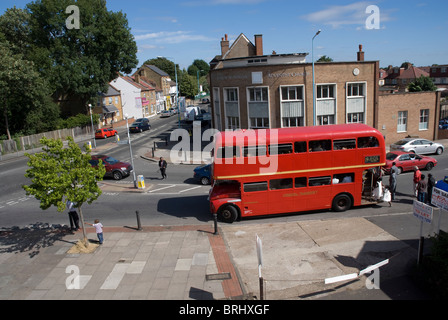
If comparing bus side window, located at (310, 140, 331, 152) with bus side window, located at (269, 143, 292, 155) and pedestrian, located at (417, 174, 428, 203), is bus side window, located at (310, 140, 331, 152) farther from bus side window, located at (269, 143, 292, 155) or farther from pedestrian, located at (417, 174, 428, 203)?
pedestrian, located at (417, 174, 428, 203)

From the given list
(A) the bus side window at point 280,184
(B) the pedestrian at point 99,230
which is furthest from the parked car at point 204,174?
(B) the pedestrian at point 99,230

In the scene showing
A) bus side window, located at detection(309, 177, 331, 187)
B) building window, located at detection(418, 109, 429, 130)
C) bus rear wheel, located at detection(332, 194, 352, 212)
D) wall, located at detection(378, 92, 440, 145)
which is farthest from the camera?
building window, located at detection(418, 109, 429, 130)

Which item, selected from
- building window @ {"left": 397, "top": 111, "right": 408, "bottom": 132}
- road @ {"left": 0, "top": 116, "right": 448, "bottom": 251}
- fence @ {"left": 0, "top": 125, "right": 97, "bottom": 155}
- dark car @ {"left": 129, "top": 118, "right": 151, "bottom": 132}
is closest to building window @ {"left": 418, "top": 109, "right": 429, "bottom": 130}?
building window @ {"left": 397, "top": 111, "right": 408, "bottom": 132}

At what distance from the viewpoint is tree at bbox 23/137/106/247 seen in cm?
1186

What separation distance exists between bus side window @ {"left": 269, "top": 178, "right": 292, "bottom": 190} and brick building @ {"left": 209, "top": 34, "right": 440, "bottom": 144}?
15.3 meters

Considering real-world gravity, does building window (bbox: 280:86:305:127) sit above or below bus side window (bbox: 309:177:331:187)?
above

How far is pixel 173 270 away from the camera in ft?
37.2

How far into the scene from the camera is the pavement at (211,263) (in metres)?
9.99

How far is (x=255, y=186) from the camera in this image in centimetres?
1561

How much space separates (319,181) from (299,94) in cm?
1609

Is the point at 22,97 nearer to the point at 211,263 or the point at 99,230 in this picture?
the point at 99,230

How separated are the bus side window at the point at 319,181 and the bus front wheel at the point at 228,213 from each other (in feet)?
12.7

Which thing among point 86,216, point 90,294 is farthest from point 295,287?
point 86,216

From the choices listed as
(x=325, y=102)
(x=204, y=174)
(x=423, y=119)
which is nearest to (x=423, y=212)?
(x=204, y=174)
